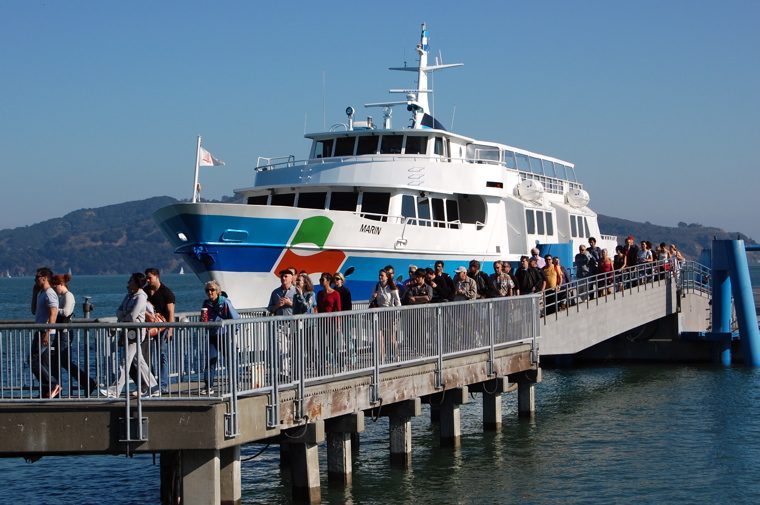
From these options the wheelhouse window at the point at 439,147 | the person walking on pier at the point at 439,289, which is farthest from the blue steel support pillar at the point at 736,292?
the person walking on pier at the point at 439,289

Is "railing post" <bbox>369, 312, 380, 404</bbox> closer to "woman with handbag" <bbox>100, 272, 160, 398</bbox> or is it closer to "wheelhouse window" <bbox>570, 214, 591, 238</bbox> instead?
"woman with handbag" <bbox>100, 272, 160, 398</bbox>

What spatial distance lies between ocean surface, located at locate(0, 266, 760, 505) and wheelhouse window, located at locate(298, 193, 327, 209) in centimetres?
799

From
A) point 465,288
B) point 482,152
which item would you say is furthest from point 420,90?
point 465,288

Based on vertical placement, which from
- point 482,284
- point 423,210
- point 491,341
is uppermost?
point 423,210

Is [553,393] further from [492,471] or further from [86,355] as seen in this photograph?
[86,355]

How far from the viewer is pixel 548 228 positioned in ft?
112

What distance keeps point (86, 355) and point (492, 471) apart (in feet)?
25.8

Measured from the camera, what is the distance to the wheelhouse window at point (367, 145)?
3073cm

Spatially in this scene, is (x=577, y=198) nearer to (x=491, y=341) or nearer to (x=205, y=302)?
(x=491, y=341)

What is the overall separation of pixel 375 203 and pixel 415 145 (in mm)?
3024

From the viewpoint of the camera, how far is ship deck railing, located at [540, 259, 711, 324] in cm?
2341

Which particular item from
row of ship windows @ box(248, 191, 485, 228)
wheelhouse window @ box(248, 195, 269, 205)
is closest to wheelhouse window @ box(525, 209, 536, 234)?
row of ship windows @ box(248, 191, 485, 228)

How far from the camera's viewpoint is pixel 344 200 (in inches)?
1127

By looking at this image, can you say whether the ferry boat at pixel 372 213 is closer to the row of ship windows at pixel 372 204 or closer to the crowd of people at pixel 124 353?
the row of ship windows at pixel 372 204
